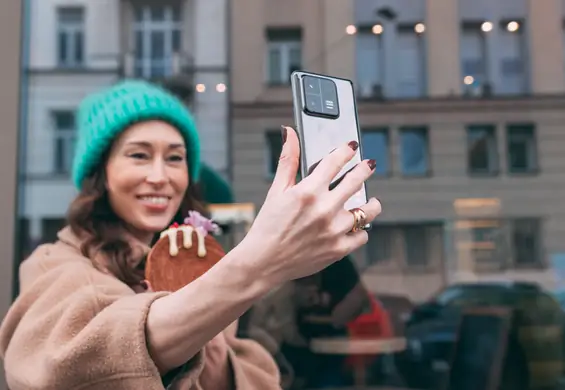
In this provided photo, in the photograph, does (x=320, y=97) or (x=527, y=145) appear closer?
(x=320, y=97)

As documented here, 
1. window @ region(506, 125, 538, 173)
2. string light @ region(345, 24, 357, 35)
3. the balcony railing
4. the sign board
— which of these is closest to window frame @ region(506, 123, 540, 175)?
window @ region(506, 125, 538, 173)

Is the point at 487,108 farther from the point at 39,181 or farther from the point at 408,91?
the point at 39,181

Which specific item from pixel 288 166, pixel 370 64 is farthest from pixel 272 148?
pixel 288 166

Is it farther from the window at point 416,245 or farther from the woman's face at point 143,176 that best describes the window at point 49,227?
the window at point 416,245

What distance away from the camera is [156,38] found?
176 cm

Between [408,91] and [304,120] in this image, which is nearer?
[304,120]

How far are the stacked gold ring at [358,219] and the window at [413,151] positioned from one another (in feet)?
4.30

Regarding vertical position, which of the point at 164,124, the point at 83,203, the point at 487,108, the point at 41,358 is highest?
the point at 487,108

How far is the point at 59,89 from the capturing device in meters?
1.76

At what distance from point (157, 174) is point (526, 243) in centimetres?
138

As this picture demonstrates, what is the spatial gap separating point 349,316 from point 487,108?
83 cm

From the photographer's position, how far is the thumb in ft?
2.00

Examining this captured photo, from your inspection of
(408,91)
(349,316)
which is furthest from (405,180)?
(349,316)

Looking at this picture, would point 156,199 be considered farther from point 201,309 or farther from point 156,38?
point 156,38
